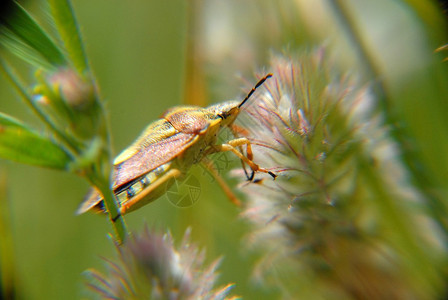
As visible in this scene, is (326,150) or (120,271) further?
(326,150)

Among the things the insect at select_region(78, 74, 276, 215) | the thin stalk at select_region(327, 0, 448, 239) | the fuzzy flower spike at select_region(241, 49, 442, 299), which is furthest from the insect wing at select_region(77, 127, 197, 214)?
the thin stalk at select_region(327, 0, 448, 239)

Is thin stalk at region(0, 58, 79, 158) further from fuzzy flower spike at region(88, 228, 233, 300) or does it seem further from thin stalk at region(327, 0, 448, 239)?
thin stalk at region(327, 0, 448, 239)

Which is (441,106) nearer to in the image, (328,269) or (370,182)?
(370,182)

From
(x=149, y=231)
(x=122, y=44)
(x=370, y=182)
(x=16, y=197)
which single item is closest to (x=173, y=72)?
(x=122, y=44)

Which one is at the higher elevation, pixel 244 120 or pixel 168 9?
pixel 168 9

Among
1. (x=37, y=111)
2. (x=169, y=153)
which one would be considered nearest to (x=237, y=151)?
(x=169, y=153)

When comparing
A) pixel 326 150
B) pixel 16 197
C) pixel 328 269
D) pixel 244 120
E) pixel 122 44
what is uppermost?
pixel 122 44
